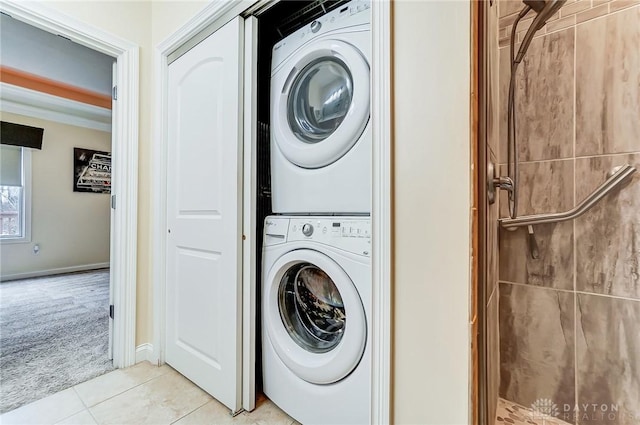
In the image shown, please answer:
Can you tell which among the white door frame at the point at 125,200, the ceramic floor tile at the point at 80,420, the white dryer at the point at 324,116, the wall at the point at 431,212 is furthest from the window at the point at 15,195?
the wall at the point at 431,212

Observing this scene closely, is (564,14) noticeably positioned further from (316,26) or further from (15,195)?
(15,195)

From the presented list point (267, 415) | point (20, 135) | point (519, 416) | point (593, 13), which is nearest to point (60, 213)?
point (20, 135)

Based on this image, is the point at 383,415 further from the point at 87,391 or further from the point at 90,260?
the point at 90,260

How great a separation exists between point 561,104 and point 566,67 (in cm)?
15

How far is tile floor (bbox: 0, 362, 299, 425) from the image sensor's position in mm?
1194

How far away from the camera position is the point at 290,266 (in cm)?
119

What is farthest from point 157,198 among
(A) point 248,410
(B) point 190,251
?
(A) point 248,410

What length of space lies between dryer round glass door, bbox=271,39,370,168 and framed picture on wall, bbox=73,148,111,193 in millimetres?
4564

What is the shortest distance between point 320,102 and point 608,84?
3.80ft

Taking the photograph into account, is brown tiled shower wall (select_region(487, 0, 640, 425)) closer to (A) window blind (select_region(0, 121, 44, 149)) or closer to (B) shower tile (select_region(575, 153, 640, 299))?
(B) shower tile (select_region(575, 153, 640, 299))

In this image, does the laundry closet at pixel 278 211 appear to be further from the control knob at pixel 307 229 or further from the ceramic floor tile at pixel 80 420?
the ceramic floor tile at pixel 80 420

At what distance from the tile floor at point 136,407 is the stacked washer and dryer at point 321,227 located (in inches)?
7.4

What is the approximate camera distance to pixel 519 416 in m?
1.22

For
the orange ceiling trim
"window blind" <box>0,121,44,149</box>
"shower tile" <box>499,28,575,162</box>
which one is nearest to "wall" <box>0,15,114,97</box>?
the orange ceiling trim
